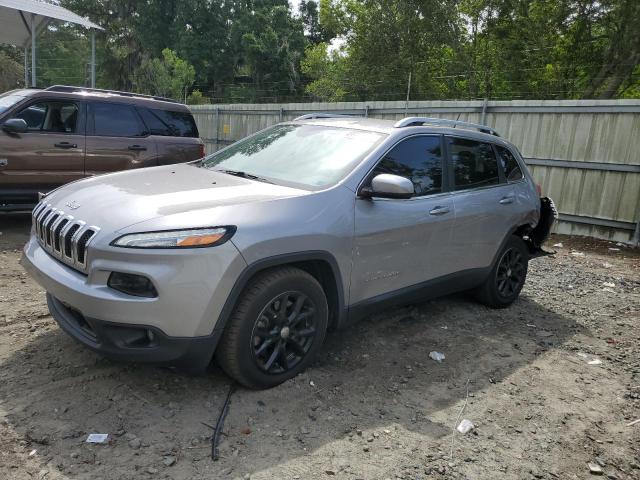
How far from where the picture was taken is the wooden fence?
332 inches

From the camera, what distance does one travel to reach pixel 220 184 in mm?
3539

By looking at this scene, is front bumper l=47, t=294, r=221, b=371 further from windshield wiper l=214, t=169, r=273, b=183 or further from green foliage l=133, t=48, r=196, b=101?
green foliage l=133, t=48, r=196, b=101

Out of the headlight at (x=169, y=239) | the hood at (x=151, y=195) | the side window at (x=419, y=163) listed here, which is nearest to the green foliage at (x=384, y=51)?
the side window at (x=419, y=163)

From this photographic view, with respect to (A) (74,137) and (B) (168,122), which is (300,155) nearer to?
(A) (74,137)

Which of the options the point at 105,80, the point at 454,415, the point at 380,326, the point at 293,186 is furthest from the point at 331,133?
the point at 105,80

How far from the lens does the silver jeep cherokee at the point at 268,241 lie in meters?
2.81

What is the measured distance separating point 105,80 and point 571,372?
44.1 metres

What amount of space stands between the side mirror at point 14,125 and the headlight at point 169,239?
479 cm

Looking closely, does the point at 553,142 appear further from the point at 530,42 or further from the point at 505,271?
the point at 530,42

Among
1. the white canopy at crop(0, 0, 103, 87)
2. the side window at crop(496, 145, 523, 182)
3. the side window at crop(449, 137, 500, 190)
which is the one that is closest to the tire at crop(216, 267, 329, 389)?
the side window at crop(449, 137, 500, 190)

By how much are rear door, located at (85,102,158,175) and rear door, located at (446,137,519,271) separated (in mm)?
4866

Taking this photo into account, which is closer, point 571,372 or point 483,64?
point 571,372

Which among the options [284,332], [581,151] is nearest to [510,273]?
[284,332]

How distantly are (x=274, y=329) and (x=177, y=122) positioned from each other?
594 cm
